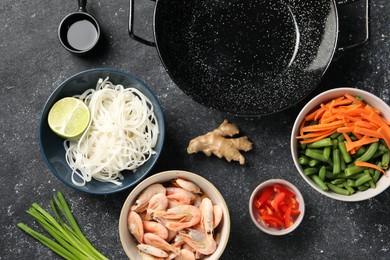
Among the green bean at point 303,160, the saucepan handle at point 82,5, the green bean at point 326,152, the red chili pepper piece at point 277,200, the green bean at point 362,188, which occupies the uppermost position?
the saucepan handle at point 82,5

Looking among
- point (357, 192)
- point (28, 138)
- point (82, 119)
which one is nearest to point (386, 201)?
point (357, 192)

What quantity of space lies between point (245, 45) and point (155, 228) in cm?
77

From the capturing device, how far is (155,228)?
206 cm

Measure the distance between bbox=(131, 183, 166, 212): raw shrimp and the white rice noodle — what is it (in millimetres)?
115

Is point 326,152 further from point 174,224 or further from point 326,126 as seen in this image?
point 174,224

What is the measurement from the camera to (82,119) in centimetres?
211

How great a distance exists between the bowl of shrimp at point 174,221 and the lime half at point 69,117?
1.03ft

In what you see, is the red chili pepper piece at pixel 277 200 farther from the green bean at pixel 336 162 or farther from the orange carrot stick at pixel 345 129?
the orange carrot stick at pixel 345 129

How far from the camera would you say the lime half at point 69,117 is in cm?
209

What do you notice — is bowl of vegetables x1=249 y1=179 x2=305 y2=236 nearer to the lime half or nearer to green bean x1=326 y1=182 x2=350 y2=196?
green bean x1=326 y1=182 x2=350 y2=196

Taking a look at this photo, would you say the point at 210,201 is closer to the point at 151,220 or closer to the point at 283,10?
the point at 151,220

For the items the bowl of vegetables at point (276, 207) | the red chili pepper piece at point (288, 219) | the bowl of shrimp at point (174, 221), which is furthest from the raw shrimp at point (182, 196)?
the red chili pepper piece at point (288, 219)

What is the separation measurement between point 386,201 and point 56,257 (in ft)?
4.31

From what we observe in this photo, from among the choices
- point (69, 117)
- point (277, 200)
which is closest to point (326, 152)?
point (277, 200)
